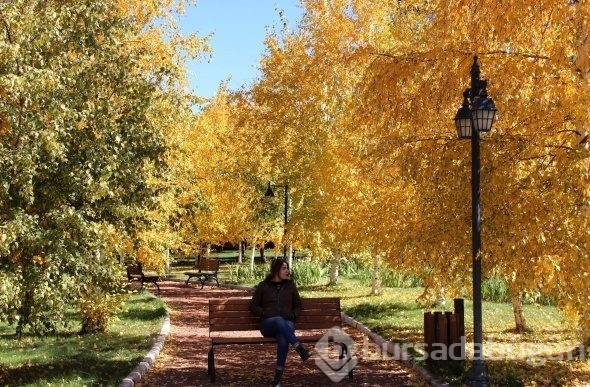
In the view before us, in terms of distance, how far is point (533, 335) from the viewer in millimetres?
12805

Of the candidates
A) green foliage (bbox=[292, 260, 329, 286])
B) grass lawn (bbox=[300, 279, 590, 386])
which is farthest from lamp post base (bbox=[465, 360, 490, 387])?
green foliage (bbox=[292, 260, 329, 286])

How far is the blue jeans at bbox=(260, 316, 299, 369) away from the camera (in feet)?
29.3

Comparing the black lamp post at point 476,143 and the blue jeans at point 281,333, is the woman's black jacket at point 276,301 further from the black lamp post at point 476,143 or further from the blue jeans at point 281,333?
the black lamp post at point 476,143

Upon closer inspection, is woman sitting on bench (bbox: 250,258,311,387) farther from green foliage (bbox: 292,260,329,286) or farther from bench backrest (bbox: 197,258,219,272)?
bench backrest (bbox: 197,258,219,272)

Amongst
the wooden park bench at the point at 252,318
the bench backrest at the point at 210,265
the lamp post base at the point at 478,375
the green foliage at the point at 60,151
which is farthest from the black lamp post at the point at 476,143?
the bench backrest at the point at 210,265

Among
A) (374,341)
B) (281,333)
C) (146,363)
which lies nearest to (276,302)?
(281,333)

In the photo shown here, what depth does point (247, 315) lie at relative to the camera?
10203 mm

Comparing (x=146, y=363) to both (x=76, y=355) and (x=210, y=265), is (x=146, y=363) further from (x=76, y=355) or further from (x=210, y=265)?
(x=210, y=265)

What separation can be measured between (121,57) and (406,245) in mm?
4914

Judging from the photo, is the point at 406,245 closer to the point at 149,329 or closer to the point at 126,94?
the point at 126,94

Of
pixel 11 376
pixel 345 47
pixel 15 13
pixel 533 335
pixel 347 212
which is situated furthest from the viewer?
pixel 345 47

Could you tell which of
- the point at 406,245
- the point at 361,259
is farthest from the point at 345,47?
the point at 406,245

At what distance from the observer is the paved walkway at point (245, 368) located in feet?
30.0

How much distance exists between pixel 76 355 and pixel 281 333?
3.65 meters
